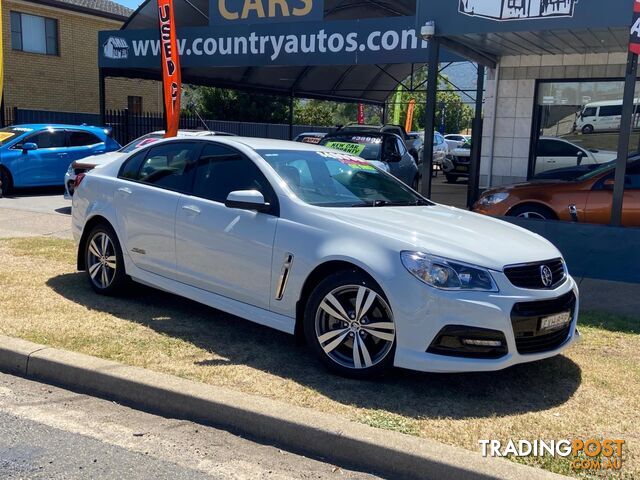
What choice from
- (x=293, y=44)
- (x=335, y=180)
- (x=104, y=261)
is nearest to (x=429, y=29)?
(x=335, y=180)

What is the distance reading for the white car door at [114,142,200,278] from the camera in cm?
573

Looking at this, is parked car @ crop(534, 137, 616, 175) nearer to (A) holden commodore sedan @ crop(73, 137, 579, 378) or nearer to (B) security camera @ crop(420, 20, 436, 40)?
(B) security camera @ crop(420, 20, 436, 40)

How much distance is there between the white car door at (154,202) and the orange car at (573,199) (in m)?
4.79

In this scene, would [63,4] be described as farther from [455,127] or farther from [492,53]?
[455,127]

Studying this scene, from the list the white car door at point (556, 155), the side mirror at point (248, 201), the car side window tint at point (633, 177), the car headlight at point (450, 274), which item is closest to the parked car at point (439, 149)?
the white car door at point (556, 155)

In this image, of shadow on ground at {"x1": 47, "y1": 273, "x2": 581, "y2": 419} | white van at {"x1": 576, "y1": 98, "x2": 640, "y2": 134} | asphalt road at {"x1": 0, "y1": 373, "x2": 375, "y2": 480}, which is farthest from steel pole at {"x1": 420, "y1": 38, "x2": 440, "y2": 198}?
asphalt road at {"x1": 0, "y1": 373, "x2": 375, "y2": 480}

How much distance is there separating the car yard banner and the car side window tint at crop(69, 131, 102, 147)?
2.17 metres

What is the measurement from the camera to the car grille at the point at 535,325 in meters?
4.24

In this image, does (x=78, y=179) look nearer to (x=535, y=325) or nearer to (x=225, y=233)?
(x=225, y=233)

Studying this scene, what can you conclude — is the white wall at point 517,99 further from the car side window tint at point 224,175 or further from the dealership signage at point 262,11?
the car side window tint at point 224,175

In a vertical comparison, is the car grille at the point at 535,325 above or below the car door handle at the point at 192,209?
below

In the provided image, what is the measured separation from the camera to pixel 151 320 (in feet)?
18.9

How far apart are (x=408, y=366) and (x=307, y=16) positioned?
1102 cm

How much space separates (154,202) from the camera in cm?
588
